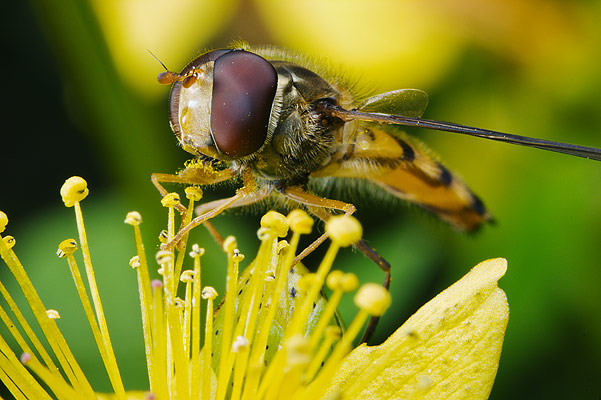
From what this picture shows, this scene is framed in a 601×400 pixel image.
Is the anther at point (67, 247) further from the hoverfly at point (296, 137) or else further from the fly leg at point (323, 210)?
the fly leg at point (323, 210)

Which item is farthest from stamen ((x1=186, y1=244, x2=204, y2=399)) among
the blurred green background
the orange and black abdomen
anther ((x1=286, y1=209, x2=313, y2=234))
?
the blurred green background

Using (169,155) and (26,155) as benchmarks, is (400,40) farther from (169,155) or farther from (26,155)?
(26,155)

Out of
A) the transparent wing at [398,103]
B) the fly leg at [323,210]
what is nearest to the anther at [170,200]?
the fly leg at [323,210]

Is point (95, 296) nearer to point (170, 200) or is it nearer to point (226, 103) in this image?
point (170, 200)

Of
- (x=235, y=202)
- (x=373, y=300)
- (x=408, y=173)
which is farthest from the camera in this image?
(x=408, y=173)

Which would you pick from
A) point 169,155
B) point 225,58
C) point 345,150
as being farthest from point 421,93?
point 169,155

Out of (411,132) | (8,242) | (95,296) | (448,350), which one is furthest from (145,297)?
(411,132)
